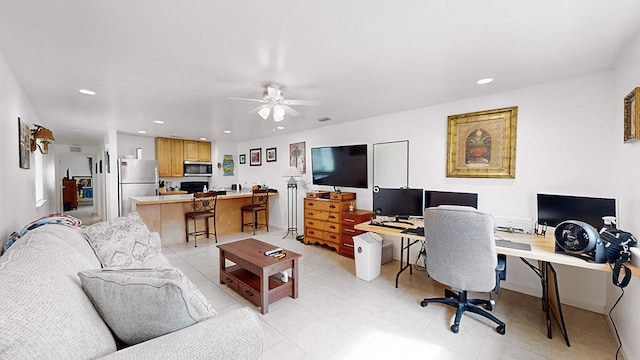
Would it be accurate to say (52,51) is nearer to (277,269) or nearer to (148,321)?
(148,321)

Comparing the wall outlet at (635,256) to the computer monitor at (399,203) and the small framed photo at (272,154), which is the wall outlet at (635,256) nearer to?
the computer monitor at (399,203)

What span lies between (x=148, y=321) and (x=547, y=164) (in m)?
3.46

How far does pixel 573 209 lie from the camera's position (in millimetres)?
2168

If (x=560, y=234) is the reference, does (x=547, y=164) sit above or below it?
above

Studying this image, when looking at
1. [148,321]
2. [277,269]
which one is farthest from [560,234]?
[148,321]

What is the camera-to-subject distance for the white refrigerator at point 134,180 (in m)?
5.37

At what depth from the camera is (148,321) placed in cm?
97

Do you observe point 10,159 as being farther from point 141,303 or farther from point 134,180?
point 134,180

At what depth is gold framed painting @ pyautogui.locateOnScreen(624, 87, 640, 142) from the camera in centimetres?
165

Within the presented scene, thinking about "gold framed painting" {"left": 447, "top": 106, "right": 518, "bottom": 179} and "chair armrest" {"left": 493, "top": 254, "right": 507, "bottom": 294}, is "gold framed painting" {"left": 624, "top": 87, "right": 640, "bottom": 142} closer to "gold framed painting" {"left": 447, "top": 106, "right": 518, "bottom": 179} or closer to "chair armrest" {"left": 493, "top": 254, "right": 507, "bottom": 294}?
"gold framed painting" {"left": 447, "top": 106, "right": 518, "bottom": 179}

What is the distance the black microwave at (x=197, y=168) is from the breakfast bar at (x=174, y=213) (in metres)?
1.70

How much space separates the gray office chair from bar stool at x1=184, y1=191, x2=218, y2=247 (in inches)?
147

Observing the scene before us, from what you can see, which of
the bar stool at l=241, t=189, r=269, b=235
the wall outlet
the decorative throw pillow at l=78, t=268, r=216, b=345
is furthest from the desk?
the bar stool at l=241, t=189, r=269, b=235

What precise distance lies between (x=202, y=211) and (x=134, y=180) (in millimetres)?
2147
